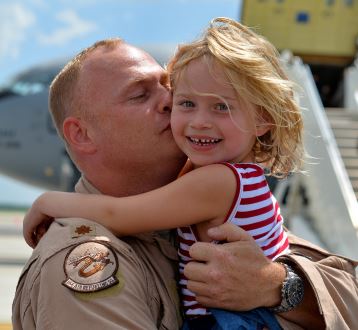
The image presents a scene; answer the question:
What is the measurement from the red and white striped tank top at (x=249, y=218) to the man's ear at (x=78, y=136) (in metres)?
0.46

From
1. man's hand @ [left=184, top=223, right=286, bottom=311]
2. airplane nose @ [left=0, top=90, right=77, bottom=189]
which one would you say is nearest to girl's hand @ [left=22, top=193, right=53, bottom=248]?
man's hand @ [left=184, top=223, right=286, bottom=311]

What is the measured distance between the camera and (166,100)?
225cm

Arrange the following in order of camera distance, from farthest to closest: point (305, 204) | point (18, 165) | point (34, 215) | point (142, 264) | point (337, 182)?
point (18, 165)
point (305, 204)
point (337, 182)
point (34, 215)
point (142, 264)

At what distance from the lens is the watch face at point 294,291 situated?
1.95m

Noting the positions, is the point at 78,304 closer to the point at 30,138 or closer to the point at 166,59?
the point at 166,59

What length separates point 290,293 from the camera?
1.95 m

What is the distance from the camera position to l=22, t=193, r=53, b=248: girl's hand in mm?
2197

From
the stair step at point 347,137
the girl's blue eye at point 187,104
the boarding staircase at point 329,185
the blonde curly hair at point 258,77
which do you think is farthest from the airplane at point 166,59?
the girl's blue eye at point 187,104

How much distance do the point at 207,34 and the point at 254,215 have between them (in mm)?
600

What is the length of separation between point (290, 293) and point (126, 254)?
0.51 m

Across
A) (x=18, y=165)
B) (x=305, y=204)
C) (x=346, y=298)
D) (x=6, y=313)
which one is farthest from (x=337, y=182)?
(x=18, y=165)

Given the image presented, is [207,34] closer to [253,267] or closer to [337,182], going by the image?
[253,267]

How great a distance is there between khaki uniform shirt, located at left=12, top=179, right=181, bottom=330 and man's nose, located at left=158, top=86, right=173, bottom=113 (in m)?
0.49

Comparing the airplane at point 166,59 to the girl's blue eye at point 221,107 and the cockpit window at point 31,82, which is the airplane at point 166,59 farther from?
the girl's blue eye at point 221,107
